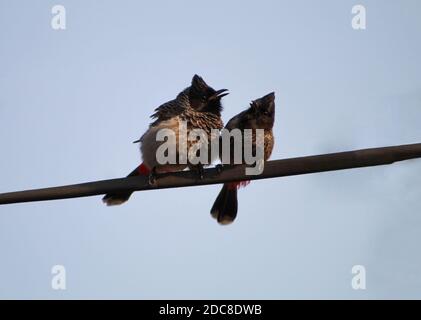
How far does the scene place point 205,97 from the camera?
8.66 meters

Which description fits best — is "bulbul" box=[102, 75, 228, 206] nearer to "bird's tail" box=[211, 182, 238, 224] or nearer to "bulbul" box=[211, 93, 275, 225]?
"bulbul" box=[211, 93, 275, 225]

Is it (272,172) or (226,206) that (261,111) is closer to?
(226,206)

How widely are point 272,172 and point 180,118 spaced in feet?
9.75

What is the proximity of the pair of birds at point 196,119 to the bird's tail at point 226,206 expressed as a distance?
1095mm

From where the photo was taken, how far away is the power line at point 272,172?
5199 millimetres

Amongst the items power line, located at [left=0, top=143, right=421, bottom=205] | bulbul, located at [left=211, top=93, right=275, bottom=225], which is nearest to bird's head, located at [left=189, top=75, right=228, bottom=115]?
bulbul, located at [left=211, top=93, right=275, bottom=225]

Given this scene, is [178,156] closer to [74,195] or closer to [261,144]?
[261,144]

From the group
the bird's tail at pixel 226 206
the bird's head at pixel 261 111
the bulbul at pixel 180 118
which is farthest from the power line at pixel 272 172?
the bird's tail at pixel 226 206

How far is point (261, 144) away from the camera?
8.88 metres

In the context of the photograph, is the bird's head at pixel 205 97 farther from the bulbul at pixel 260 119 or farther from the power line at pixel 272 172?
the power line at pixel 272 172

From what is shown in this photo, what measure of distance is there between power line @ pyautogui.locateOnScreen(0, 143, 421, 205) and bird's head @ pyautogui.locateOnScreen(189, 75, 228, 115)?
9.00ft
